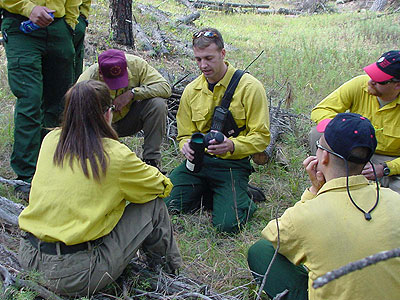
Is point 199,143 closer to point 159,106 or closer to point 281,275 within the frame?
point 159,106

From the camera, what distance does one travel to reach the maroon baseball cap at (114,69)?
382 centimetres

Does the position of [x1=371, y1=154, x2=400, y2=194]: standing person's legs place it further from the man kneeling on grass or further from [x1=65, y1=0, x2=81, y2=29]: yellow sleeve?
[x1=65, y1=0, x2=81, y2=29]: yellow sleeve

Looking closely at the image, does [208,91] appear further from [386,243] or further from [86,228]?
[386,243]

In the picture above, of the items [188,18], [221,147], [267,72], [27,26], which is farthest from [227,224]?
[188,18]

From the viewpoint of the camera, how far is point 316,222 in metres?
2.04

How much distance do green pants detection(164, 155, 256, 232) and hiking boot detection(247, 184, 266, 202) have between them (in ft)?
0.61

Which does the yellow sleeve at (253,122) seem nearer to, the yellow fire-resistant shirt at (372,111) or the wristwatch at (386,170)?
the yellow fire-resistant shirt at (372,111)

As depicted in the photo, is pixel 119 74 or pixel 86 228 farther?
pixel 119 74

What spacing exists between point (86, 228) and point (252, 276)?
1248 mm

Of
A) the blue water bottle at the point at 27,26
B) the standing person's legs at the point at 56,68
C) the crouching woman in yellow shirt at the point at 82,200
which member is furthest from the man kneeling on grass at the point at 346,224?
the blue water bottle at the point at 27,26

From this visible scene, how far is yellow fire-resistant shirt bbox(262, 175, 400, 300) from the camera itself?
1951 mm

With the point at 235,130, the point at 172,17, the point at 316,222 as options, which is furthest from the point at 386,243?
the point at 172,17

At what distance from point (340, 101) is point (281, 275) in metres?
2.12

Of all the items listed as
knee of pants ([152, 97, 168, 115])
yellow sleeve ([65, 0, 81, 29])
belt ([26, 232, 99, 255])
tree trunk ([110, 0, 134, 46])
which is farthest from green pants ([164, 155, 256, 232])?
tree trunk ([110, 0, 134, 46])
